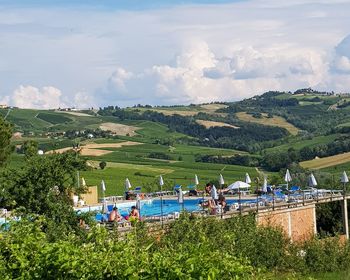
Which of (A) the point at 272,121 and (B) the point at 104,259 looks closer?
(B) the point at 104,259

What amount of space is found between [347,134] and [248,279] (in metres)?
111

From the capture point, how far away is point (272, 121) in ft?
552

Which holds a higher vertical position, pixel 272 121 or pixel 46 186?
pixel 272 121

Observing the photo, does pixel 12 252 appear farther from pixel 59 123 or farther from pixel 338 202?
pixel 59 123

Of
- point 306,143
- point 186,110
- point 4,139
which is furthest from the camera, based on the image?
point 186,110

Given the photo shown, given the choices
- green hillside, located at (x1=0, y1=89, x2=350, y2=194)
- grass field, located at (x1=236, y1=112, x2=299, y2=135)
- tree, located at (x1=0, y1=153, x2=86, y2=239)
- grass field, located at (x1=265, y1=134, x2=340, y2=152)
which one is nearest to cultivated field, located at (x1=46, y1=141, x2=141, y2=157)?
green hillside, located at (x1=0, y1=89, x2=350, y2=194)

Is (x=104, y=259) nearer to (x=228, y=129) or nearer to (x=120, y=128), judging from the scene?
(x=120, y=128)

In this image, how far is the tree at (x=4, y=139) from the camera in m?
36.6

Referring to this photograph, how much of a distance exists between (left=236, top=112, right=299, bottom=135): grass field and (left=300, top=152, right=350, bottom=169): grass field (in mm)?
54955

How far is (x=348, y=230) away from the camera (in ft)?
150

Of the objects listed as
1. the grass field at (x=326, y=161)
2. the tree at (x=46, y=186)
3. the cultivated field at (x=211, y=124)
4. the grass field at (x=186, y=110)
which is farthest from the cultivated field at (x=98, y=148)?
the tree at (x=46, y=186)

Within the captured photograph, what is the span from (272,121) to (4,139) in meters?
135

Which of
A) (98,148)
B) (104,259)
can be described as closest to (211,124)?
(98,148)

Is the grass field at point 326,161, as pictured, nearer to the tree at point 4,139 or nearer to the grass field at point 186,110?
the tree at point 4,139
